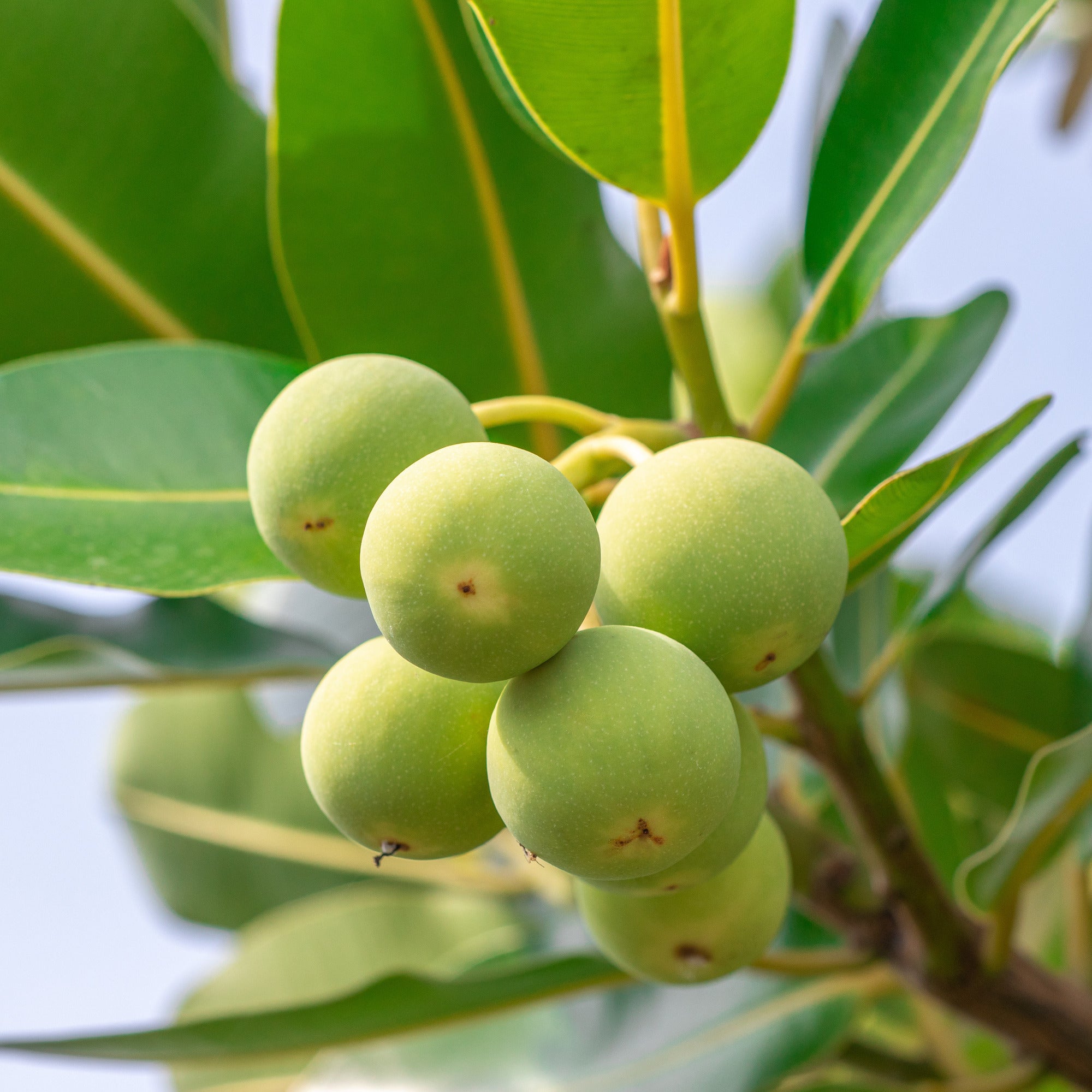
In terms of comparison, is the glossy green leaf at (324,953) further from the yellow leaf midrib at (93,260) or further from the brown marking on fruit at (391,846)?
the brown marking on fruit at (391,846)

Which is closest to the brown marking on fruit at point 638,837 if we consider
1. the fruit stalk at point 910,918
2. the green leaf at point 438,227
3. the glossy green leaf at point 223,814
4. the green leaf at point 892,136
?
the fruit stalk at point 910,918

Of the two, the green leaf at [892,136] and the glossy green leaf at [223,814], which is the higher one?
the green leaf at [892,136]

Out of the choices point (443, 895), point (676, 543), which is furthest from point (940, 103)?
point (443, 895)

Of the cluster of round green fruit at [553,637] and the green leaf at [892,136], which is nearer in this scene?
the cluster of round green fruit at [553,637]

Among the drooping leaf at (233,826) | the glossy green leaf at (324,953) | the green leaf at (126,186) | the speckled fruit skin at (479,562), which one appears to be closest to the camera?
the speckled fruit skin at (479,562)

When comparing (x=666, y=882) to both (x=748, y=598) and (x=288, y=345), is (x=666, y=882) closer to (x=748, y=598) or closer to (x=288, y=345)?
(x=748, y=598)

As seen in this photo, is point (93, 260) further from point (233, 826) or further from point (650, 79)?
point (233, 826)

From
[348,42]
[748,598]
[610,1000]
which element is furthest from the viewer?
[610,1000]

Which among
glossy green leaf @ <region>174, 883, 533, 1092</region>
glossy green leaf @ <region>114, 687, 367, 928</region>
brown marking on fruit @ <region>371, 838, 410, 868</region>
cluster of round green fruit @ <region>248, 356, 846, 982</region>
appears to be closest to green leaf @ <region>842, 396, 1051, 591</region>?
cluster of round green fruit @ <region>248, 356, 846, 982</region>
